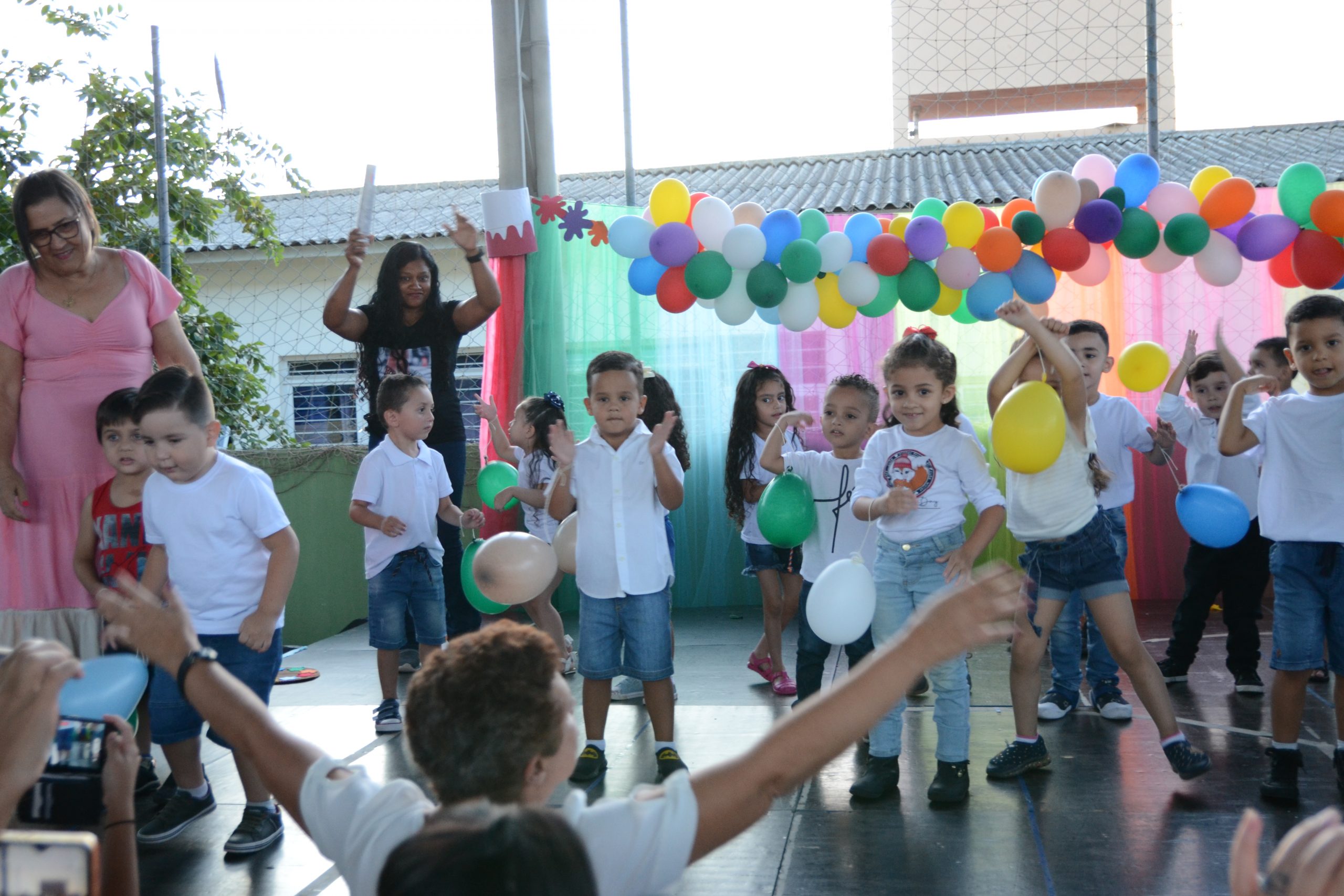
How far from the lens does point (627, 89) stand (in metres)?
5.82

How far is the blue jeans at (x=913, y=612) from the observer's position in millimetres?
2965

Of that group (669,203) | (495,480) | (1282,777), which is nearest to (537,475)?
(495,480)

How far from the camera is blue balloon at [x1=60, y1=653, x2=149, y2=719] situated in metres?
1.87

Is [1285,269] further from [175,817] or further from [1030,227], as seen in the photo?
[175,817]

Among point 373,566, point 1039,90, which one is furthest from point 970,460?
point 1039,90

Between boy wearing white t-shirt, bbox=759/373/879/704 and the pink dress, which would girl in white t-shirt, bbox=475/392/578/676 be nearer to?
boy wearing white t-shirt, bbox=759/373/879/704

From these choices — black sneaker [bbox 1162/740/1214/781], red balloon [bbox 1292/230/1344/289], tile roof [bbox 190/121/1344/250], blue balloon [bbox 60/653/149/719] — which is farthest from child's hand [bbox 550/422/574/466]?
tile roof [bbox 190/121/1344/250]

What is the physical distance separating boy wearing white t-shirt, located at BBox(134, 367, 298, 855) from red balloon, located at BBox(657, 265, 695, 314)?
6.82ft

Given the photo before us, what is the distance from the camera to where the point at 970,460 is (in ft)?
10.1

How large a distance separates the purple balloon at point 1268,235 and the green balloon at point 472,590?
10.3ft

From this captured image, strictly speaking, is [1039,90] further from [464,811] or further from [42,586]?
[464,811]

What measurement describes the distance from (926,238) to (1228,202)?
1.14m

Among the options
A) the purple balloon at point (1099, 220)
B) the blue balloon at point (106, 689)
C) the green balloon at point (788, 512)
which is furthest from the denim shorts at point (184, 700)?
the purple balloon at point (1099, 220)

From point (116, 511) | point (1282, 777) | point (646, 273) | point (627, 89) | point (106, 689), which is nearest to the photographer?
point (106, 689)
